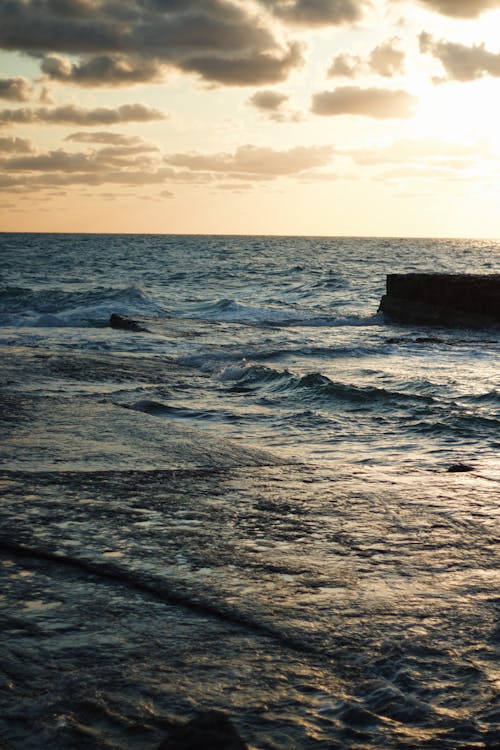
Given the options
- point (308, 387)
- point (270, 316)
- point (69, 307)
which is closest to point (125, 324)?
point (270, 316)

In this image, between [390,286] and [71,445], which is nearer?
[71,445]

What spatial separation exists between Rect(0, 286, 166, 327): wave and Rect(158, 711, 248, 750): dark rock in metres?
18.5

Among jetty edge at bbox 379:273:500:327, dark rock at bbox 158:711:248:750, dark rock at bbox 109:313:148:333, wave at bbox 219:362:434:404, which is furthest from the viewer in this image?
jetty edge at bbox 379:273:500:327

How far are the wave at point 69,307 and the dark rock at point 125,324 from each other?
0.63 metres

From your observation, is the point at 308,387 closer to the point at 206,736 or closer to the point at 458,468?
the point at 458,468

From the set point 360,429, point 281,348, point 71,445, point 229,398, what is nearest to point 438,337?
point 281,348

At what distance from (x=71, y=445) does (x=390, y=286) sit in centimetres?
1785

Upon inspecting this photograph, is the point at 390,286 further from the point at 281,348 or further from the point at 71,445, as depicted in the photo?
the point at 71,445

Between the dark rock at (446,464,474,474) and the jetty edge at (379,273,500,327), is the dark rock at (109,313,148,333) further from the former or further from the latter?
the dark rock at (446,464,474,474)

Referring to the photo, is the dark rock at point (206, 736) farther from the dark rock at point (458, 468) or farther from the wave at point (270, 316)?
the wave at point (270, 316)

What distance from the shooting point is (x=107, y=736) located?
7.05 ft

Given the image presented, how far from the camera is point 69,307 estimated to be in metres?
25.1

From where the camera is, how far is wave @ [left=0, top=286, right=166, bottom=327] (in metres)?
20.4

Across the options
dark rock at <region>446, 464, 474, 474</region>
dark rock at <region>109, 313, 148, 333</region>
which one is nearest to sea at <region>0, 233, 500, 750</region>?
dark rock at <region>446, 464, 474, 474</region>
